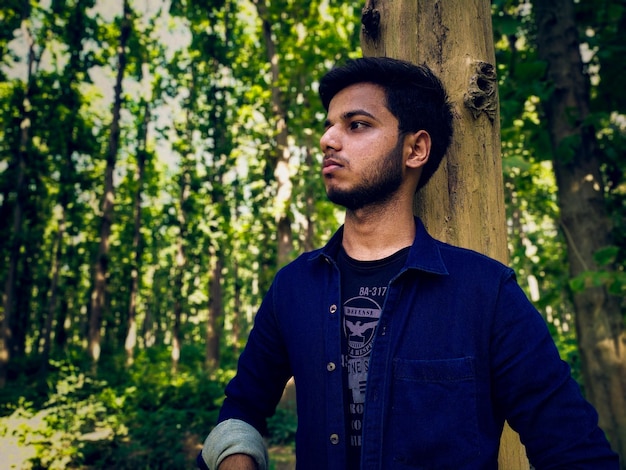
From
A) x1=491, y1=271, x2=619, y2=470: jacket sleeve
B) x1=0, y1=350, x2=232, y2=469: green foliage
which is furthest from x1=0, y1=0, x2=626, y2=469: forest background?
x1=491, y1=271, x2=619, y2=470: jacket sleeve

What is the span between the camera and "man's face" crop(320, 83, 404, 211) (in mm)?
1794

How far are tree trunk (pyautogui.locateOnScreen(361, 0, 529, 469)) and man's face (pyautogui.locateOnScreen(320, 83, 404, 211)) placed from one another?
247mm

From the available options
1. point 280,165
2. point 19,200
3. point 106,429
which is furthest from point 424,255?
point 19,200

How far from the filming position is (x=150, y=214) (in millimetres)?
27609

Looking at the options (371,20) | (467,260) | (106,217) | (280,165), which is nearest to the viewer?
(467,260)

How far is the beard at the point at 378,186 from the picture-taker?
179 cm

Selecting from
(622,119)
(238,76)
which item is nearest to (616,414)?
(622,119)

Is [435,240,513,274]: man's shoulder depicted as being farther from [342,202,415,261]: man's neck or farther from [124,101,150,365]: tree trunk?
[124,101,150,365]: tree trunk

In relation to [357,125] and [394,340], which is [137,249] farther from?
[394,340]

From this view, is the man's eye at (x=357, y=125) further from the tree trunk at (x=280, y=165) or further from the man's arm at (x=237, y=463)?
the tree trunk at (x=280, y=165)

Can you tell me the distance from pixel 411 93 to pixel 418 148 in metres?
0.24

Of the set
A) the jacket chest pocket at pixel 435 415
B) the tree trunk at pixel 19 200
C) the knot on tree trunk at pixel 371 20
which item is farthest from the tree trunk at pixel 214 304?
the jacket chest pocket at pixel 435 415

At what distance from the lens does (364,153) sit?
180 centimetres

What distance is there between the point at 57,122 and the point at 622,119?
19220mm
